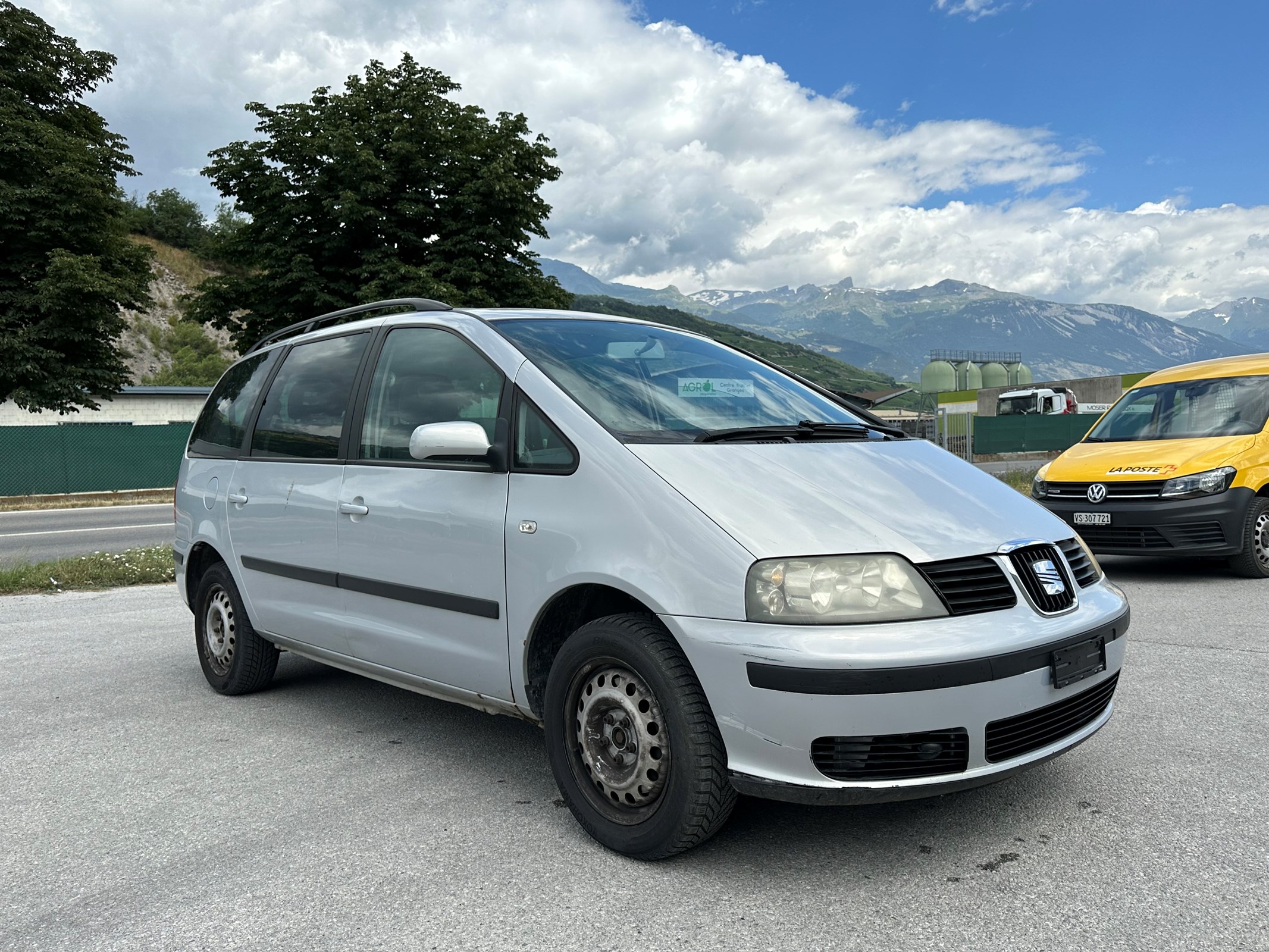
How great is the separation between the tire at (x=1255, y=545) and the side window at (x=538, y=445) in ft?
21.8

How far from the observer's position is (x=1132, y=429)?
8852 mm

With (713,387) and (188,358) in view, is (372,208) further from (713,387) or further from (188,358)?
(188,358)

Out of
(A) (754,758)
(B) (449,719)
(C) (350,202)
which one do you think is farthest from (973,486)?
(C) (350,202)

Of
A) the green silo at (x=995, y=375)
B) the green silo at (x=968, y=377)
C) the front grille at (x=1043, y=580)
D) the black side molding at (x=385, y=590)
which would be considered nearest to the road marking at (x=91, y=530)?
the black side molding at (x=385, y=590)

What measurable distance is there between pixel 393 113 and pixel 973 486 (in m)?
30.4

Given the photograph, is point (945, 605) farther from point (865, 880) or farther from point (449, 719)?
point (449, 719)

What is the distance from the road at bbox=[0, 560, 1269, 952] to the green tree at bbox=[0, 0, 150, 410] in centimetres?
2737

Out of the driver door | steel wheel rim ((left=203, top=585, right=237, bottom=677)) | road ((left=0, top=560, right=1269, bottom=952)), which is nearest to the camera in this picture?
road ((left=0, top=560, right=1269, bottom=952))

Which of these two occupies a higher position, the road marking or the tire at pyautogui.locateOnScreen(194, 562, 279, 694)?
the tire at pyautogui.locateOnScreen(194, 562, 279, 694)

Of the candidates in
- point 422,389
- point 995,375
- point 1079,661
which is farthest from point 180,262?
point 995,375

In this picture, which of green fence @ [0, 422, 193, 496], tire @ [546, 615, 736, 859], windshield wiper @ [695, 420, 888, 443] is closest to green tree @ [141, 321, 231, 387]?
green fence @ [0, 422, 193, 496]

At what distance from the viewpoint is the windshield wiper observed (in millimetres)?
3326

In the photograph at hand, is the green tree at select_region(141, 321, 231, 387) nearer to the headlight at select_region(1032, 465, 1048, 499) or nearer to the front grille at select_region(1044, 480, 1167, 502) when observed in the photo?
the headlight at select_region(1032, 465, 1048, 499)

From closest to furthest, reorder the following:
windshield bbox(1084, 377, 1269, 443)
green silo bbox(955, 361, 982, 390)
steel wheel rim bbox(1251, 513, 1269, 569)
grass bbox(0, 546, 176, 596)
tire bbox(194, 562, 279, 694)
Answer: tire bbox(194, 562, 279, 694)
steel wheel rim bbox(1251, 513, 1269, 569)
windshield bbox(1084, 377, 1269, 443)
grass bbox(0, 546, 176, 596)
green silo bbox(955, 361, 982, 390)
